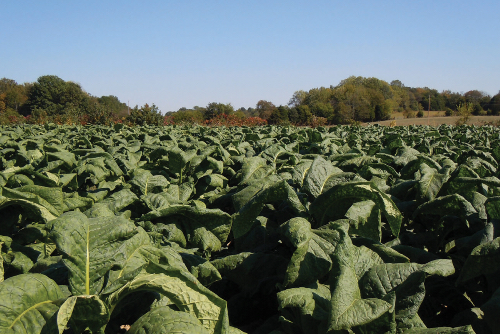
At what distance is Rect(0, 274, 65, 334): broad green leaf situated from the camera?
1204 mm

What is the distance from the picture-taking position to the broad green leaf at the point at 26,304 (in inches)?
47.4

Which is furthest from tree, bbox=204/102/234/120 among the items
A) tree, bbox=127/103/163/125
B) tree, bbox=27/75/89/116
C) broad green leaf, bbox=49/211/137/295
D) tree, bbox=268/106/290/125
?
broad green leaf, bbox=49/211/137/295

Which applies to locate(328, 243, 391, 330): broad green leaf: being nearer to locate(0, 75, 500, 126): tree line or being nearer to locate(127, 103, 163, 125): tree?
locate(127, 103, 163, 125): tree

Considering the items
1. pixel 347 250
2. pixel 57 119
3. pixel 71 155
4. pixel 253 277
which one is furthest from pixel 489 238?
pixel 57 119

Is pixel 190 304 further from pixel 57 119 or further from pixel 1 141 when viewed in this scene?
pixel 57 119

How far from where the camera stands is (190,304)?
1.39m

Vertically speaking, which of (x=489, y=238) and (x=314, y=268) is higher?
(x=489, y=238)

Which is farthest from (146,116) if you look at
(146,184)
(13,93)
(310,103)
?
(13,93)

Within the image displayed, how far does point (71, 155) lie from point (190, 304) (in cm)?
317

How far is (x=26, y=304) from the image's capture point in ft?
4.15

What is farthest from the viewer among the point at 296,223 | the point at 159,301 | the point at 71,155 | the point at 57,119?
the point at 57,119

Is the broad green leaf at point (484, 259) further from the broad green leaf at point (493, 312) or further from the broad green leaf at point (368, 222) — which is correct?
the broad green leaf at point (368, 222)

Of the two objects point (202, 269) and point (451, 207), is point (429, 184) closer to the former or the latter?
point (451, 207)

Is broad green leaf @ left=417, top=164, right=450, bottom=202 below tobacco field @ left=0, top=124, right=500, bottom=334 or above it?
above
